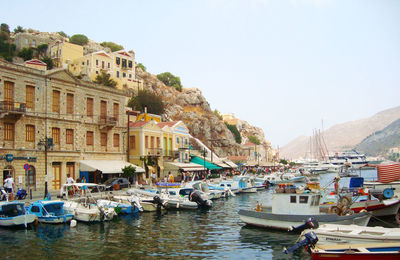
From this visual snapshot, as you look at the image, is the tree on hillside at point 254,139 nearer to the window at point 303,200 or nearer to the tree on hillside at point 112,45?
the tree on hillside at point 112,45

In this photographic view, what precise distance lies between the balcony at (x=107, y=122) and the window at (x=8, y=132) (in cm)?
1074

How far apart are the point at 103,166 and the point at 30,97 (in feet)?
34.8

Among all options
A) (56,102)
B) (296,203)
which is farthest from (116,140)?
(296,203)

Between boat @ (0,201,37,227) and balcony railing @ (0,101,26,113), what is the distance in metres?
11.5

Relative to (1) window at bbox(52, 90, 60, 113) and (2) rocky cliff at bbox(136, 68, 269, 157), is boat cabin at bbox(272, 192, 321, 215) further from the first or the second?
(2) rocky cliff at bbox(136, 68, 269, 157)

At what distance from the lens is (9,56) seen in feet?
257

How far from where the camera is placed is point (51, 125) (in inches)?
1390

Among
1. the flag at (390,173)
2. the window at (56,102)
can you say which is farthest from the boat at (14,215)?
the flag at (390,173)

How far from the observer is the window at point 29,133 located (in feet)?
109

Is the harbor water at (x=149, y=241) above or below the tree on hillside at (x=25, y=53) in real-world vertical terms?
below

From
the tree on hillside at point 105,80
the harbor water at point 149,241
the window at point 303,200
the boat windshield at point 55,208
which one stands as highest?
the tree on hillside at point 105,80

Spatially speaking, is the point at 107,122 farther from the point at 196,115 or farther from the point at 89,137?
the point at 196,115

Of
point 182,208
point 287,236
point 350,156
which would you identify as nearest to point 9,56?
point 182,208

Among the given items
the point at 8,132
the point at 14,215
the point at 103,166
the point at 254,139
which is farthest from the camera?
the point at 254,139
